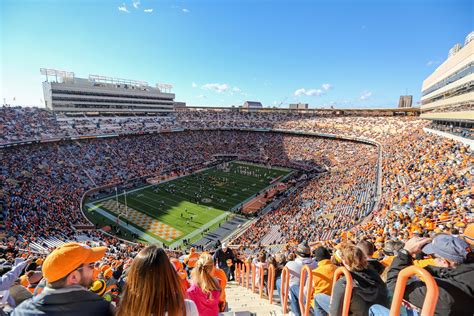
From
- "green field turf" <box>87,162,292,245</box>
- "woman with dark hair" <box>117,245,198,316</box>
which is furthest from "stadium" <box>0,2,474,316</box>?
"green field turf" <box>87,162,292,245</box>

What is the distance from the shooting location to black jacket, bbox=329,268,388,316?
2.73 m

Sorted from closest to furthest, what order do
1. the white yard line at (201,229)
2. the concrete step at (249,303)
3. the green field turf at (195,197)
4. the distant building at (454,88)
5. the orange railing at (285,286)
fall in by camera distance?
1. the orange railing at (285,286)
2. the concrete step at (249,303)
3. the white yard line at (201,229)
4. the distant building at (454,88)
5. the green field turf at (195,197)

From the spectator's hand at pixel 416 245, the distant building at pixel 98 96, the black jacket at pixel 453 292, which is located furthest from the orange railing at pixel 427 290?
the distant building at pixel 98 96

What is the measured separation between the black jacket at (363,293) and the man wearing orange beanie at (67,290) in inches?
95.0

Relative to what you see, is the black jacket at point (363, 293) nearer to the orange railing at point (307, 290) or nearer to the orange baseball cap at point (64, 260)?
the orange railing at point (307, 290)

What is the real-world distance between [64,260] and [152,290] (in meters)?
0.81

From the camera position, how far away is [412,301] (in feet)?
8.20

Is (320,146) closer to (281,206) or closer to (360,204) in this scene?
(281,206)

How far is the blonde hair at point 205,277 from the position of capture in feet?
9.46

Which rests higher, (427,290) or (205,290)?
(427,290)

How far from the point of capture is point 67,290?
1803mm

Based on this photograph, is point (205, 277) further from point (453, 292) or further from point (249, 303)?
point (249, 303)

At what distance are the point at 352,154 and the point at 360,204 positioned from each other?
24612mm

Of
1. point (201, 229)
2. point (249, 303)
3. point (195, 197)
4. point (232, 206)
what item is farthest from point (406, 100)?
point (249, 303)
